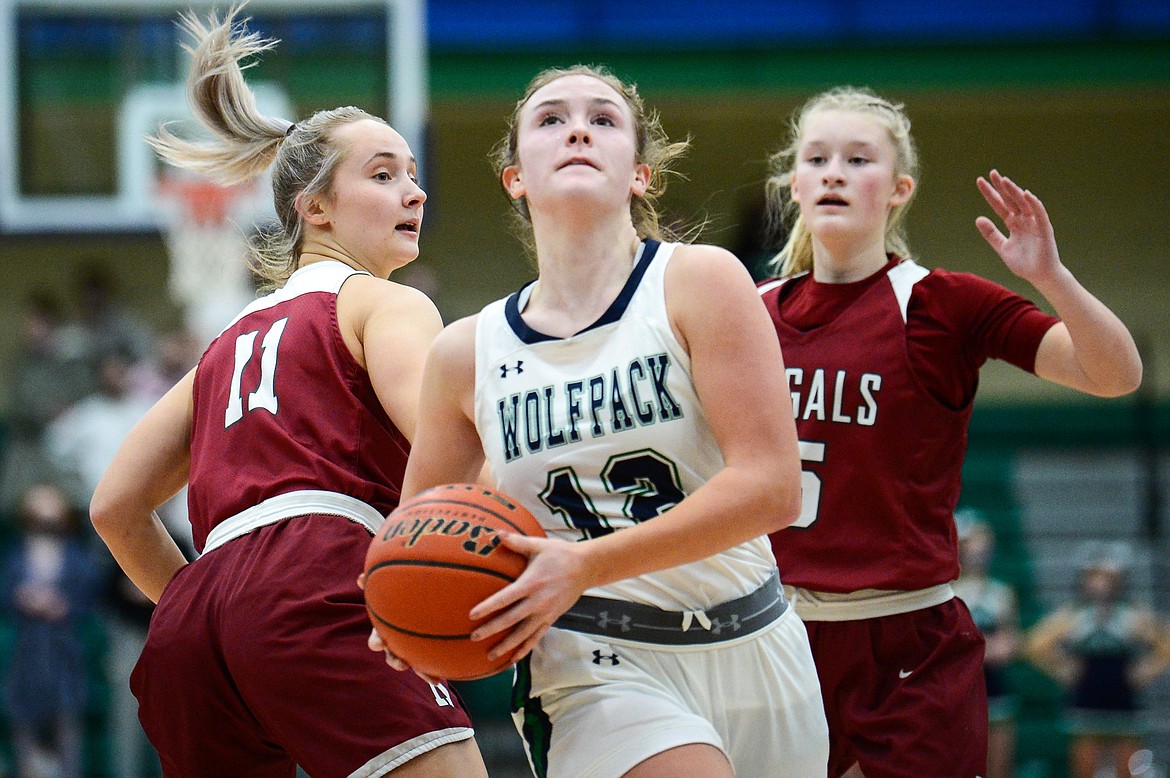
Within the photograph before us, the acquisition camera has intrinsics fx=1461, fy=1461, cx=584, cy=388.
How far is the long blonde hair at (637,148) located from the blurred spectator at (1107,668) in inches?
256

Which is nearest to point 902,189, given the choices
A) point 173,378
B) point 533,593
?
point 533,593

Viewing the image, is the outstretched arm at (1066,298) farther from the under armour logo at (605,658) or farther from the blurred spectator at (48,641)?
the blurred spectator at (48,641)

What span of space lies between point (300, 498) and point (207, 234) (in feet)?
24.2

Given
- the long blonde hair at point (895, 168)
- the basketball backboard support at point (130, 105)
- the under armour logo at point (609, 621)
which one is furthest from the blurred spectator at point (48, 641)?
the under armour logo at point (609, 621)

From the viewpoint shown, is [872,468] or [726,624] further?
[872,468]

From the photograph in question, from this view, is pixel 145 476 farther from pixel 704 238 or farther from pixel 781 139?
pixel 781 139

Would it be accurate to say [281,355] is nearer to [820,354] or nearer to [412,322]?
[412,322]


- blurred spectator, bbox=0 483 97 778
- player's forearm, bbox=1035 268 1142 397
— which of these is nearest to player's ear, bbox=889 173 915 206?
player's forearm, bbox=1035 268 1142 397

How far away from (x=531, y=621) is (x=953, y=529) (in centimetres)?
164

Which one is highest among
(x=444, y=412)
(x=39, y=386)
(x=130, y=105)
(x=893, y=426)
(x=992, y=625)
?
(x=130, y=105)

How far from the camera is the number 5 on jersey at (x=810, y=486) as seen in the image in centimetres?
371

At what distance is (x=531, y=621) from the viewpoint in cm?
252

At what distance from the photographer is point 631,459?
2.79 meters

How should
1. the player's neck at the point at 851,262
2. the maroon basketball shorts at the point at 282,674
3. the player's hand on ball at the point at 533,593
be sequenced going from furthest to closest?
the player's neck at the point at 851,262 → the maroon basketball shorts at the point at 282,674 → the player's hand on ball at the point at 533,593
